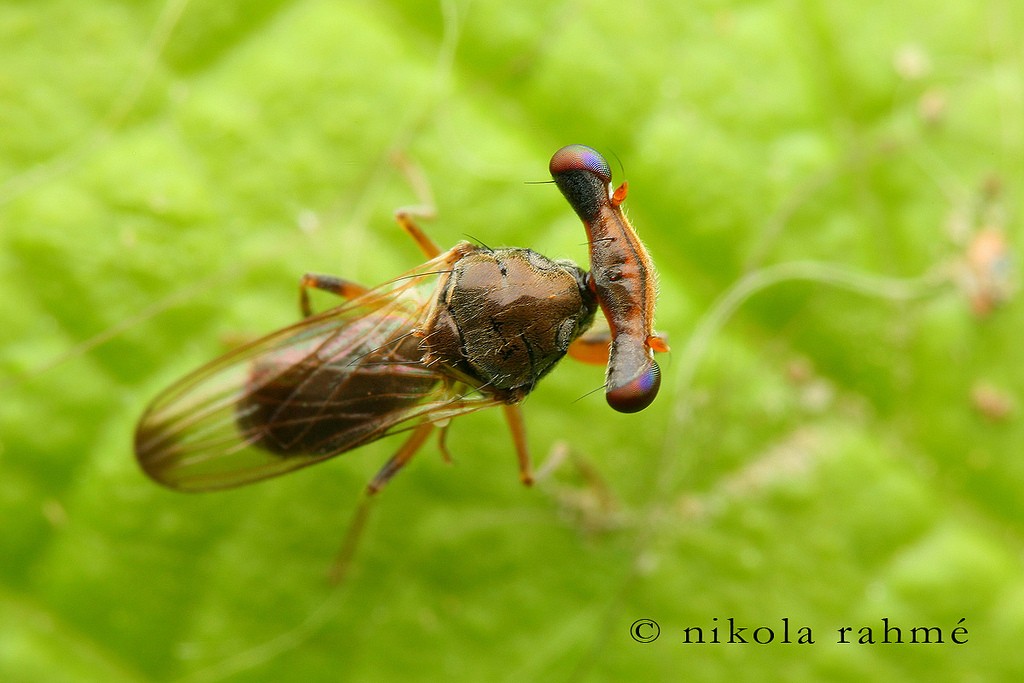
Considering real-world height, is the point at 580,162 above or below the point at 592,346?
above

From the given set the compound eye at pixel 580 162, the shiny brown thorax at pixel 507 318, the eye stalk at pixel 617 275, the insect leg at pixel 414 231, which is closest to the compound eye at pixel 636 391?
the eye stalk at pixel 617 275

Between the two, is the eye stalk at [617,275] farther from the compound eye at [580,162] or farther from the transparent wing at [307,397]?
the transparent wing at [307,397]

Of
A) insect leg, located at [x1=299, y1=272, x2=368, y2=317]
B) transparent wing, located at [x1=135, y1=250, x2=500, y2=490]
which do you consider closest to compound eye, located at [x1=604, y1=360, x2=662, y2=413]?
transparent wing, located at [x1=135, y1=250, x2=500, y2=490]

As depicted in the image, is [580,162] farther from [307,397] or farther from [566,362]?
[307,397]

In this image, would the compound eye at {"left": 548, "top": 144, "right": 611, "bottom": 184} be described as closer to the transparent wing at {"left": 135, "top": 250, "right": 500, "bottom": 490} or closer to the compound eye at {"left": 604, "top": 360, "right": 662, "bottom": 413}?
the transparent wing at {"left": 135, "top": 250, "right": 500, "bottom": 490}

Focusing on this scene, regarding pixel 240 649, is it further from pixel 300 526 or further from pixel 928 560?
pixel 928 560

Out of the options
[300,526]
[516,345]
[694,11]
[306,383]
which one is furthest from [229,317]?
[694,11]

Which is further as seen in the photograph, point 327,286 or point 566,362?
point 566,362

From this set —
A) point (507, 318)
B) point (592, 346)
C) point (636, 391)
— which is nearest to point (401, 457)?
point (507, 318)
